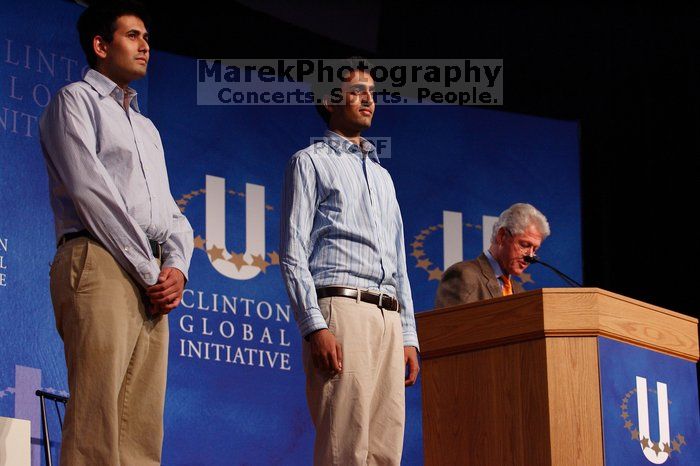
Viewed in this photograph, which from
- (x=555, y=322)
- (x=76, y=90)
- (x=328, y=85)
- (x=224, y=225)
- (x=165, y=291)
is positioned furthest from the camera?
(x=224, y=225)

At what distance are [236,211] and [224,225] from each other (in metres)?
0.10

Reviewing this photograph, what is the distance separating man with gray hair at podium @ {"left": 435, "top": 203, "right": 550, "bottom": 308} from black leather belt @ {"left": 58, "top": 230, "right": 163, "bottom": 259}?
1.96 metres

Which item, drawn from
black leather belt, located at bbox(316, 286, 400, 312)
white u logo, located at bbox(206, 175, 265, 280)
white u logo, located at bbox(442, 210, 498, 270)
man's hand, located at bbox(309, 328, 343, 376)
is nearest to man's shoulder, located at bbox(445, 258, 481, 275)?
white u logo, located at bbox(206, 175, 265, 280)

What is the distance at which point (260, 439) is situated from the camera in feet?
16.6

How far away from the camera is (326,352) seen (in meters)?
2.72

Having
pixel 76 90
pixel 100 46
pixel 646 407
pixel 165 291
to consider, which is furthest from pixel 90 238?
pixel 646 407

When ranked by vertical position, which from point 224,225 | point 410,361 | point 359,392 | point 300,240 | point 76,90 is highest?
point 224,225

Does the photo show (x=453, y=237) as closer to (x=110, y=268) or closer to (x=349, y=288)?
(x=349, y=288)

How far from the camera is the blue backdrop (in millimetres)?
4430

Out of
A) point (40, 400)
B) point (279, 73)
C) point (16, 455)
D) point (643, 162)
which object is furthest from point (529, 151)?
point (16, 455)

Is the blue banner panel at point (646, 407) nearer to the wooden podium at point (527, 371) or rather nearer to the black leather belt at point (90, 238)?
the wooden podium at point (527, 371)

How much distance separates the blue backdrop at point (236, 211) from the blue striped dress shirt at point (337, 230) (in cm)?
183

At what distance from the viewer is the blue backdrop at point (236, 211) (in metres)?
4.43

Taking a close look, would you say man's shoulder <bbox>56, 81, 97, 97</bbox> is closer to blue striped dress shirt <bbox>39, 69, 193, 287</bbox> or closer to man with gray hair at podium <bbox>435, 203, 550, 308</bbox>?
blue striped dress shirt <bbox>39, 69, 193, 287</bbox>
